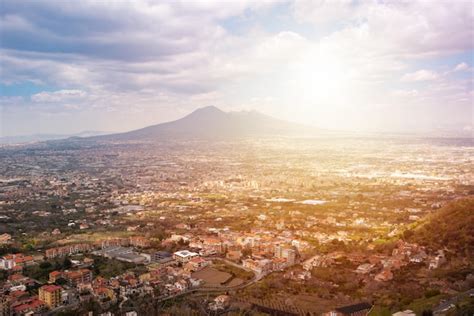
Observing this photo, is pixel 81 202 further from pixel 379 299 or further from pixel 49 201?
pixel 379 299

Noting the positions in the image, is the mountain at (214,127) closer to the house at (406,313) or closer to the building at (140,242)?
the building at (140,242)

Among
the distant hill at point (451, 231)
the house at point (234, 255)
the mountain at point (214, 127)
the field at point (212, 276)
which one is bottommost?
the field at point (212, 276)

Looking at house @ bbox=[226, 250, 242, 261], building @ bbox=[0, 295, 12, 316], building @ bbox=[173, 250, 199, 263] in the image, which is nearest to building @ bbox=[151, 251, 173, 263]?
building @ bbox=[173, 250, 199, 263]

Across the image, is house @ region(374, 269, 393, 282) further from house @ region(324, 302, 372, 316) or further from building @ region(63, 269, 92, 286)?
building @ region(63, 269, 92, 286)

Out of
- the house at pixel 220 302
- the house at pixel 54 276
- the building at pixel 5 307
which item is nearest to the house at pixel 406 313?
the house at pixel 220 302

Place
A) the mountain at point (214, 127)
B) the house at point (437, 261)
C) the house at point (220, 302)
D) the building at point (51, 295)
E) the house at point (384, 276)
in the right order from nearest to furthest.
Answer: the house at point (220, 302) → the building at point (51, 295) → the house at point (384, 276) → the house at point (437, 261) → the mountain at point (214, 127)

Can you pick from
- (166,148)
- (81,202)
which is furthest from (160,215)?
(166,148)
